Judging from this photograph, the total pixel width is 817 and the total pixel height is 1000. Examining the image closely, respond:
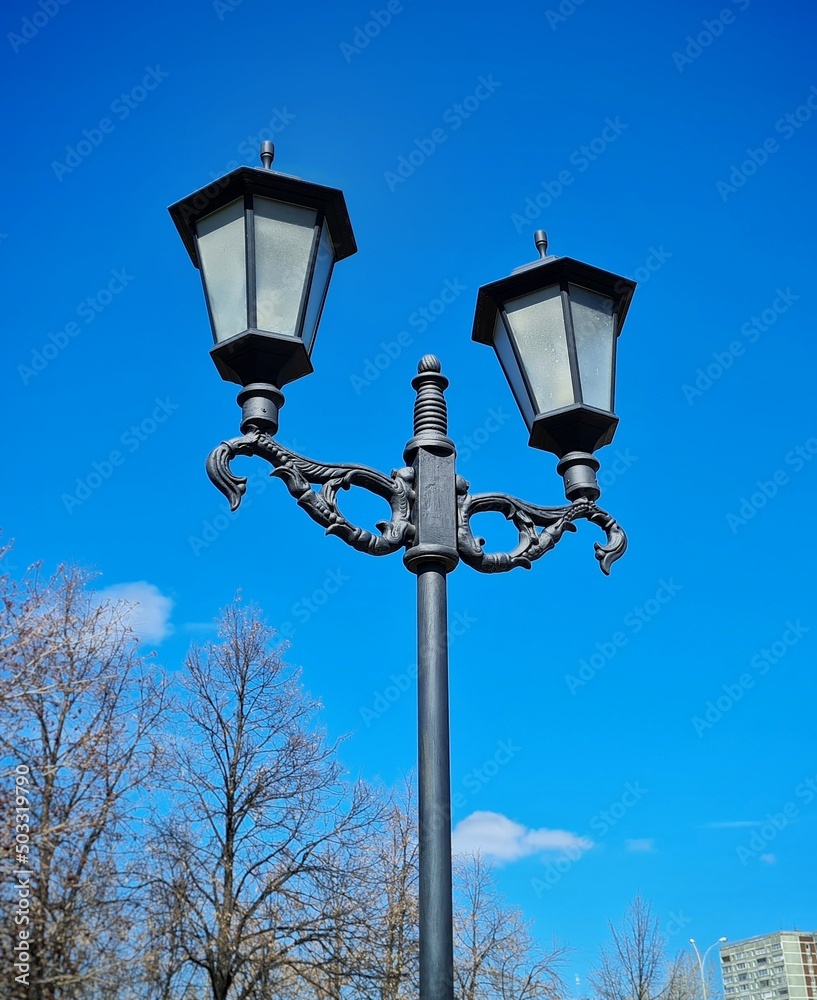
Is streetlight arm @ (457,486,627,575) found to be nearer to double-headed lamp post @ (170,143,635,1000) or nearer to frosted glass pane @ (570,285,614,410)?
double-headed lamp post @ (170,143,635,1000)

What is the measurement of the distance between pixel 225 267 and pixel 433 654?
1.64 meters

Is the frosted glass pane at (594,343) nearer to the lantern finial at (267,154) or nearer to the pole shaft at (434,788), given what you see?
the pole shaft at (434,788)

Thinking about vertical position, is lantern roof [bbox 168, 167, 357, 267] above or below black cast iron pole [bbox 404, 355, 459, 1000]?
above

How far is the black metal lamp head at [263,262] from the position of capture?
3.41 meters

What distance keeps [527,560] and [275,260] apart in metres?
1.45

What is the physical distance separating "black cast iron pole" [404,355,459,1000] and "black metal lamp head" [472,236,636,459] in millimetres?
352

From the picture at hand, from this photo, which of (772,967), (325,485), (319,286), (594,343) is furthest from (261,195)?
(772,967)

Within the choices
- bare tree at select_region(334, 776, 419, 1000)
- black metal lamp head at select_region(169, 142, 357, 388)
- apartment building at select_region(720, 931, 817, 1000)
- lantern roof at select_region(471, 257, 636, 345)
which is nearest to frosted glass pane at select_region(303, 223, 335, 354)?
black metal lamp head at select_region(169, 142, 357, 388)

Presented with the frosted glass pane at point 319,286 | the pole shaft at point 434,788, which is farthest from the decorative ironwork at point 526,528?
the frosted glass pane at point 319,286

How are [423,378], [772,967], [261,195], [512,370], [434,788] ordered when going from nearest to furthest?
[434,788] → [261,195] → [423,378] → [512,370] → [772,967]

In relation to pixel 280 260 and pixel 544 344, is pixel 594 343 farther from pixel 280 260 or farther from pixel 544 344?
pixel 280 260

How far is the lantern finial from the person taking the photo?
12.1ft

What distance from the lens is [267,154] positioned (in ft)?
12.2

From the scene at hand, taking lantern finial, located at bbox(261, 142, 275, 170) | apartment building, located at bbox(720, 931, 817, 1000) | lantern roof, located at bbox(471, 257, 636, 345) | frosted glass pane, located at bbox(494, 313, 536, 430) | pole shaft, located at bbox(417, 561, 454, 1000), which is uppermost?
apartment building, located at bbox(720, 931, 817, 1000)
